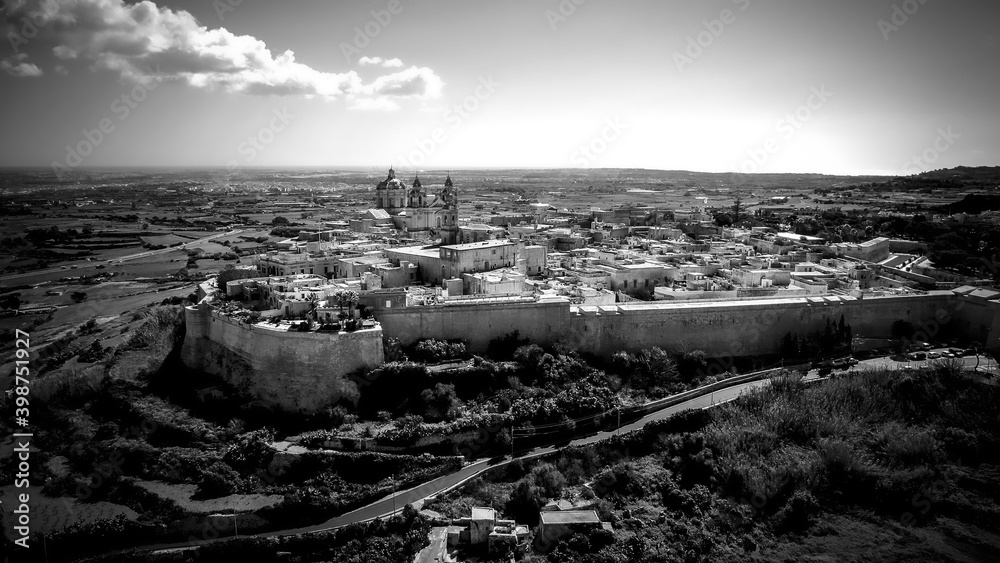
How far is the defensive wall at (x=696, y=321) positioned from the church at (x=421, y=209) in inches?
434

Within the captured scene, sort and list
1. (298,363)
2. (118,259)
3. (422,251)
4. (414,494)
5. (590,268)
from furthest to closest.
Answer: (118,259) → (590,268) → (422,251) → (298,363) → (414,494)

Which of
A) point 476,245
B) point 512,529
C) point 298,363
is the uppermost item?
point 476,245

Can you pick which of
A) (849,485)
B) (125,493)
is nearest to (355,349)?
(125,493)

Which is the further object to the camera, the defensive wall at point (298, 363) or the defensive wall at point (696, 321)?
the defensive wall at point (696, 321)

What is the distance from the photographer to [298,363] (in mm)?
20266

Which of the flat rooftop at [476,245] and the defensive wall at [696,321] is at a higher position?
the flat rooftop at [476,245]

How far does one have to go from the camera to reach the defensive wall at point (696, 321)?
22891mm

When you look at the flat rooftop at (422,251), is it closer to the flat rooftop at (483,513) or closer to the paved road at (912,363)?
the flat rooftop at (483,513)

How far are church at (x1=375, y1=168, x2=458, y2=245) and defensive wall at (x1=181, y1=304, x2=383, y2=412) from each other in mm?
13577

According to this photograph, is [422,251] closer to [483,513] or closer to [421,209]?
[421,209]

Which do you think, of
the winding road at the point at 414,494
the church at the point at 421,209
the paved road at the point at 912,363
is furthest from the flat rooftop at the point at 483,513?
the church at the point at 421,209

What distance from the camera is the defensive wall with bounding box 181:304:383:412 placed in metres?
20.1

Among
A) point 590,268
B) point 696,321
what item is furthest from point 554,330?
point 590,268

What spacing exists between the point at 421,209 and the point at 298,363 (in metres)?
26.8
